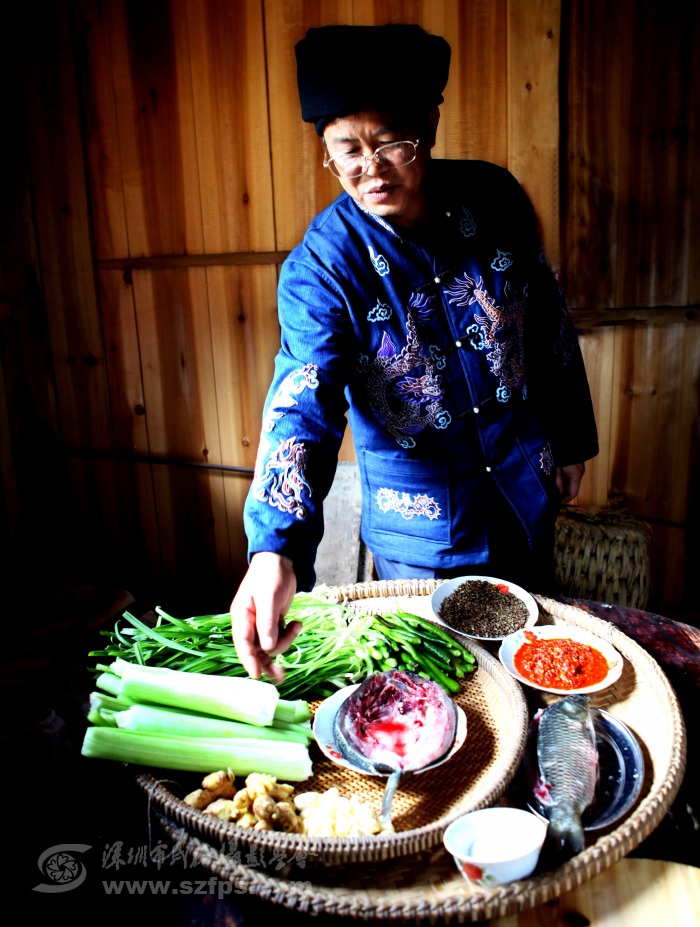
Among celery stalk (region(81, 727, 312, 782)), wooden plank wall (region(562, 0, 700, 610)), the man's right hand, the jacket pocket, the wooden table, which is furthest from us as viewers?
wooden plank wall (region(562, 0, 700, 610))

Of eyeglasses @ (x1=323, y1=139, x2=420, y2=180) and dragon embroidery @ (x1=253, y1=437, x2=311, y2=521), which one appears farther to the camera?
eyeglasses @ (x1=323, y1=139, x2=420, y2=180)

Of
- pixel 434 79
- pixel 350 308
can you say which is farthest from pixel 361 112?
pixel 350 308

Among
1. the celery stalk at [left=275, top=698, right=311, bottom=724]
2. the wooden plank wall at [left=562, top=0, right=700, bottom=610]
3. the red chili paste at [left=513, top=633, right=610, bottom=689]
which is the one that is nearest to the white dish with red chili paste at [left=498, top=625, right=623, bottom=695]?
the red chili paste at [left=513, top=633, right=610, bottom=689]

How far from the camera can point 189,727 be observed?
1754mm

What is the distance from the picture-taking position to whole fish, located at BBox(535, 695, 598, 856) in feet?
4.51

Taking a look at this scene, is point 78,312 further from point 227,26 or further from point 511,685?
point 511,685

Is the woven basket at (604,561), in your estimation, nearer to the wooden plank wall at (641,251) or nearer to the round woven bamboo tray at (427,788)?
the wooden plank wall at (641,251)

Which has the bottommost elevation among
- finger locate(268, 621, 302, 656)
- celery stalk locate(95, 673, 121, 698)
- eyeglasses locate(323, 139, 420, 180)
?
celery stalk locate(95, 673, 121, 698)

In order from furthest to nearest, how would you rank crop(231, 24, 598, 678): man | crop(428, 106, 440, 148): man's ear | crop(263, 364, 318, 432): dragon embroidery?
crop(428, 106, 440, 148): man's ear → crop(263, 364, 318, 432): dragon embroidery → crop(231, 24, 598, 678): man

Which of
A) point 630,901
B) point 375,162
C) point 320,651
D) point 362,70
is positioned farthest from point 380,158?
point 630,901

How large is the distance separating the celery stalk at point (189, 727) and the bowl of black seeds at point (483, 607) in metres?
0.57

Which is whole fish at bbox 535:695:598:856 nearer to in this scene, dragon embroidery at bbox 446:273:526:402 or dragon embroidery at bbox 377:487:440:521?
dragon embroidery at bbox 377:487:440:521

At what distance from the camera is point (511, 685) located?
1812 millimetres

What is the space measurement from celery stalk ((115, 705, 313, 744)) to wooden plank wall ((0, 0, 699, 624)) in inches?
107
